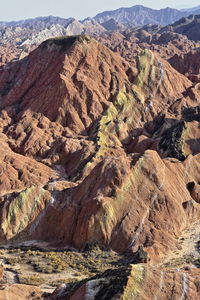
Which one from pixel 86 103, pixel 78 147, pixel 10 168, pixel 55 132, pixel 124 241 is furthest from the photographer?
pixel 86 103

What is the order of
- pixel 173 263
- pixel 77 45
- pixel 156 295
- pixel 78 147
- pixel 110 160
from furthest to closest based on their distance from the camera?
pixel 77 45 → pixel 78 147 → pixel 110 160 → pixel 173 263 → pixel 156 295

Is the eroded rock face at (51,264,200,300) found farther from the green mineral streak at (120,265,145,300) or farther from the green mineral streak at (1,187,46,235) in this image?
the green mineral streak at (1,187,46,235)

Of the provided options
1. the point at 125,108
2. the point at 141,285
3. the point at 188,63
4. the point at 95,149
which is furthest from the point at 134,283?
the point at 188,63

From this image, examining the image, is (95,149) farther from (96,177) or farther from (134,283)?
(134,283)

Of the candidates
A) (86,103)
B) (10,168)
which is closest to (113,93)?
(86,103)

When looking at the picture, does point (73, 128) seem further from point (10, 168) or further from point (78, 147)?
point (10, 168)

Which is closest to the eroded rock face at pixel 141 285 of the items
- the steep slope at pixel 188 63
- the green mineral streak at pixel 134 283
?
the green mineral streak at pixel 134 283

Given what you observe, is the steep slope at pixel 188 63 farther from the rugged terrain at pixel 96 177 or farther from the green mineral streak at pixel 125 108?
the green mineral streak at pixel 125 108
